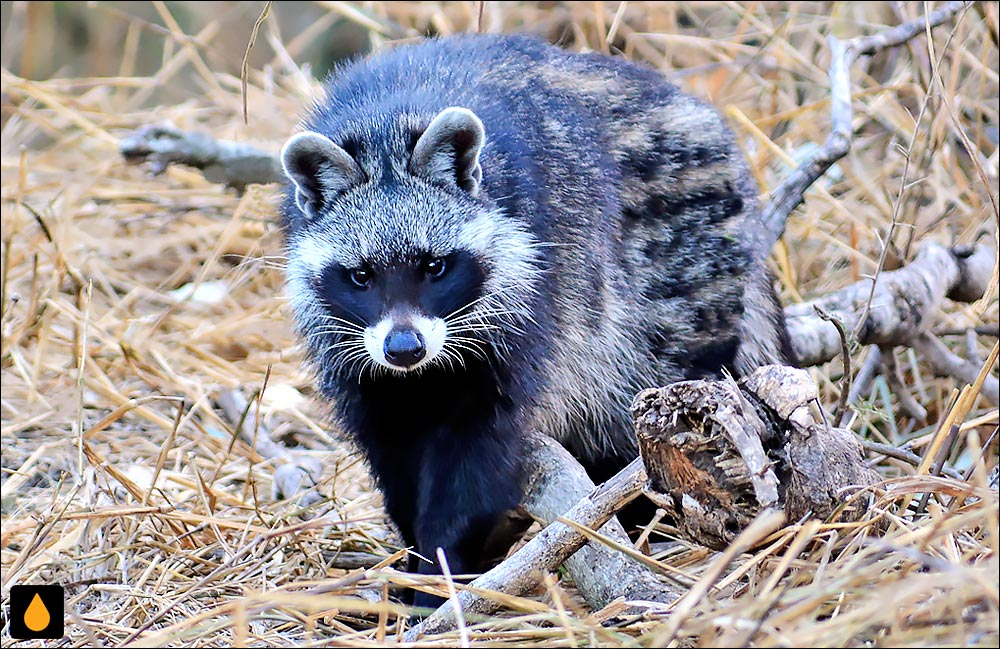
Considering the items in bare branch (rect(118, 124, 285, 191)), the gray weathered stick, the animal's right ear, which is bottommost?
the gray weathered stick

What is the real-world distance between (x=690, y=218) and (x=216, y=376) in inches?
104

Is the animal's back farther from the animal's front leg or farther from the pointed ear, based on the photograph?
the animal's front leg

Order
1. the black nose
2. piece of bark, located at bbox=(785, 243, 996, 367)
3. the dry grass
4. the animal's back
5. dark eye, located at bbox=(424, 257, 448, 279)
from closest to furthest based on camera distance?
the dry grass → the black nose → dark eye, located at bbox=(424, 257, 448, 279) → the animal's back → piece of bark, located at bbox=(785, 243, 996, 367)

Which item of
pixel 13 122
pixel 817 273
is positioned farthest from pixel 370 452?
pixel 13 122

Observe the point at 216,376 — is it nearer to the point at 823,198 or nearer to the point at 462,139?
the point at 462,139

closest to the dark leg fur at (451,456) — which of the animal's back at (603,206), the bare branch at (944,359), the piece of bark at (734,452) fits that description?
the animal's back at (603,206)

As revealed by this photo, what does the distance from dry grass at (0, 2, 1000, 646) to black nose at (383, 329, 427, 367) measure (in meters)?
0.59

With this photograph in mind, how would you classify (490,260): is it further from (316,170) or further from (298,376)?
(298,376)

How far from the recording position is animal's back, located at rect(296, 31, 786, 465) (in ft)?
13.2

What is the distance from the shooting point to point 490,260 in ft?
12.5

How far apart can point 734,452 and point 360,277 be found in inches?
61.4

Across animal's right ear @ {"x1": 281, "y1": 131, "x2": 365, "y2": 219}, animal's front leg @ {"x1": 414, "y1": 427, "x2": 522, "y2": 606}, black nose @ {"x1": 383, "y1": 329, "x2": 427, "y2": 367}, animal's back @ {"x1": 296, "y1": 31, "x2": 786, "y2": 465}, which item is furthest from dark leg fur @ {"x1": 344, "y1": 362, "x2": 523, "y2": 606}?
animal's right ear @ {"x1": 281, "y1": 131, "x2": 365, "y2": 219}

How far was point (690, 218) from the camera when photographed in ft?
15.4

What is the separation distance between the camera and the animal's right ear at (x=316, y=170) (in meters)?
3.69
